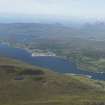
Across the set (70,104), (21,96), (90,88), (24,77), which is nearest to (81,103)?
(70,104)

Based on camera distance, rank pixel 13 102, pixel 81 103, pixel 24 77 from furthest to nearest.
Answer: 1. pixel 24 77
2. pixel 13 102
3. pixel 81 103

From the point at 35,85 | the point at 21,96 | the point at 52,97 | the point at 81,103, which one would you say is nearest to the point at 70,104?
the point at 81,103

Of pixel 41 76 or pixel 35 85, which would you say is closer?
pixel 35 85

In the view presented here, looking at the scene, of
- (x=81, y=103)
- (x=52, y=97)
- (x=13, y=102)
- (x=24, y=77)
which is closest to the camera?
(x=81, y=103)

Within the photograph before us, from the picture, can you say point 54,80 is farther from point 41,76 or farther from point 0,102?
point 0,102

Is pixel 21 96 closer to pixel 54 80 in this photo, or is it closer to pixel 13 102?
pixel 13 102

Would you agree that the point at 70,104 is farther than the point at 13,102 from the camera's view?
No
